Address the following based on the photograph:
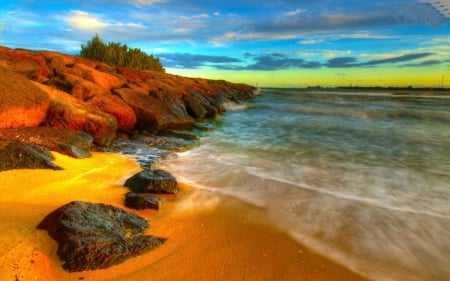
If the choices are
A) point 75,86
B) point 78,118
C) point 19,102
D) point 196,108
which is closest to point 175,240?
point 19,102

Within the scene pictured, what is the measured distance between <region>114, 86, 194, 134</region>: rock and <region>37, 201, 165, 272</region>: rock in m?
6.95

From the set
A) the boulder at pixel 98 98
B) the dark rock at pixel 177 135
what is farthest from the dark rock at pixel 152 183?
the dark rock at pixel 177 135

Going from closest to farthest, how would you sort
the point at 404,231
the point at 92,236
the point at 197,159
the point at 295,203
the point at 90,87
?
the point at 92,236, the point at 404,231, the point at 295,203, the point at 197,159, the point at 90,87

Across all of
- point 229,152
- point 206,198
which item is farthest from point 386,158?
point 206,198

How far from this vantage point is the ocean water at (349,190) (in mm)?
3676

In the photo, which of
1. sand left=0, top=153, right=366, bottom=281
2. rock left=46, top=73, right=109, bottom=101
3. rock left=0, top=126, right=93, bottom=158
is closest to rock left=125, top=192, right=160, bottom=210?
sand left=0, top=153, right=366, bottom=281

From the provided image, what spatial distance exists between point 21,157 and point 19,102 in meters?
1.87

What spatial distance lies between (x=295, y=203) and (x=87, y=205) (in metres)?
2.78

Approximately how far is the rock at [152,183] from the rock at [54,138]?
191cm

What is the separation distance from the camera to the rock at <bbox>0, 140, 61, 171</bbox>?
5177mm

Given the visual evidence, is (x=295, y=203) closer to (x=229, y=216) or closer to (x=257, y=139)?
(x=229, y=216)

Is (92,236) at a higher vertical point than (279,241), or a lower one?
A: higher

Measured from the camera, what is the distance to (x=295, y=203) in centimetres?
511

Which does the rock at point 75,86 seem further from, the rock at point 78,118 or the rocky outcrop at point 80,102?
the rock at point 78,118
